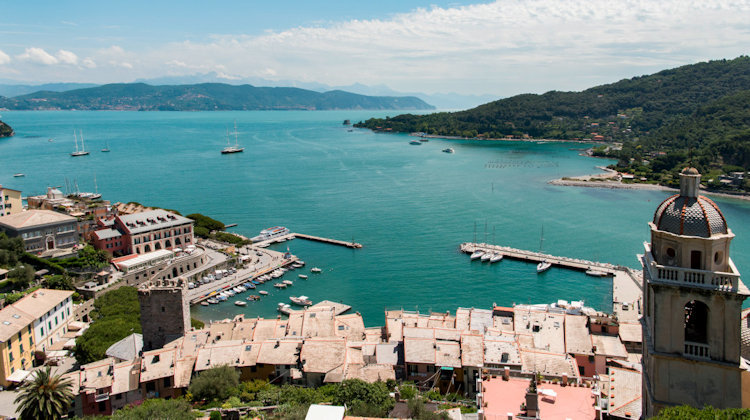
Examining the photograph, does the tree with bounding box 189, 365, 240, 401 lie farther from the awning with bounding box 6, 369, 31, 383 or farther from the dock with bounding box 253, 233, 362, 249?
the dock with bounding box 253, 233, 362, 249

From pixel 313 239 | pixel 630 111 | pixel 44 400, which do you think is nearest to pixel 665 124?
pixel 630 111

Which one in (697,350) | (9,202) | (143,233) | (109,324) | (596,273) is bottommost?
(596,273)

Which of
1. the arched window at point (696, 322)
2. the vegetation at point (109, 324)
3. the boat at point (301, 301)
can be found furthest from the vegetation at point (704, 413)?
the boat at point (301, 301)

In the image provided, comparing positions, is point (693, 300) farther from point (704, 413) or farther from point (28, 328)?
point (28, 328)

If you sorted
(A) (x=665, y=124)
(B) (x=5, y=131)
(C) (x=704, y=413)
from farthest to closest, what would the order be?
(B) (x=5, y=131)
(A) (x=665, y=124)
(C) (x=704, y=413)

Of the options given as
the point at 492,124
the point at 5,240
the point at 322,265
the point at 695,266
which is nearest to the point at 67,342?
the point at 5,240

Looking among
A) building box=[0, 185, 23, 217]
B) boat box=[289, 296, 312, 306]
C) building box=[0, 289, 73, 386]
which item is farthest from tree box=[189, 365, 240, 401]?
building box=[0, 185, 23, 217]
